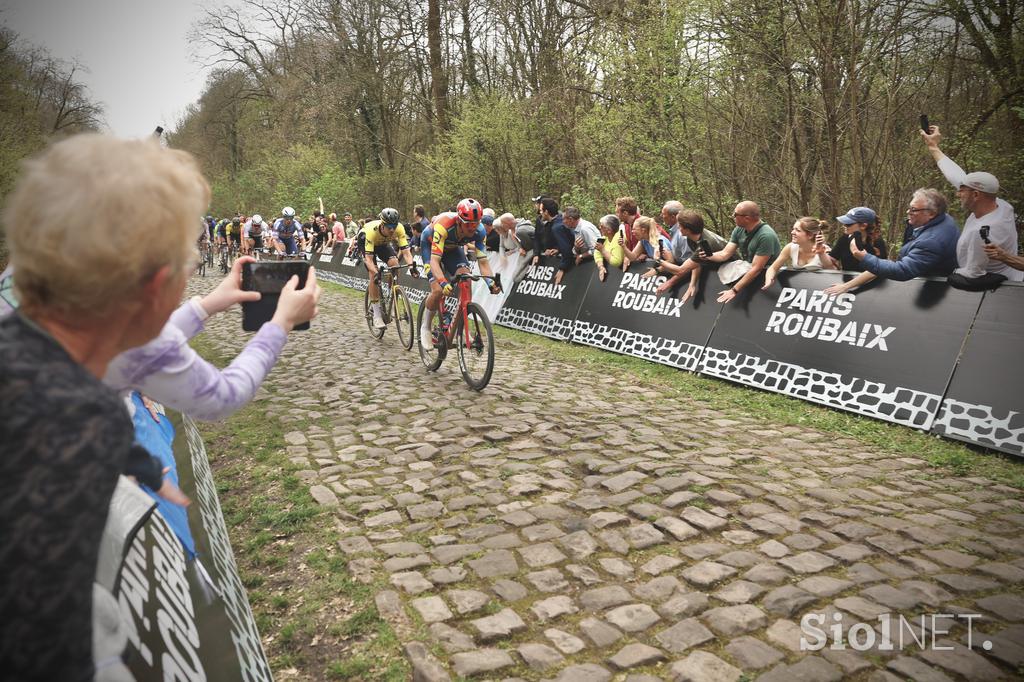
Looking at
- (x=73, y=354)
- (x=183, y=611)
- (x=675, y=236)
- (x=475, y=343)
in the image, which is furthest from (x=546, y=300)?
(x=73, y=354)

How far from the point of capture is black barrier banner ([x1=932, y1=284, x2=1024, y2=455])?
208 inches

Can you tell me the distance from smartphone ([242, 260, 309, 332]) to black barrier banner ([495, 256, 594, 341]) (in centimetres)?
859

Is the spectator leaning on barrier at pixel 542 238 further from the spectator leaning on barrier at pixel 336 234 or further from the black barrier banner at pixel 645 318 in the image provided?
the spectator leaning on barrier at pixel 336 234

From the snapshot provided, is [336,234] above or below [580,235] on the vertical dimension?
below

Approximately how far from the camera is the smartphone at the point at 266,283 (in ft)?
7.99

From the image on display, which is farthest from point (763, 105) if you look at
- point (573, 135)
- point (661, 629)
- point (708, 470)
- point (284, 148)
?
point (284, 148)

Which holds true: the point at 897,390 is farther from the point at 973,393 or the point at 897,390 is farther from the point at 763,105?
the point at 763,105

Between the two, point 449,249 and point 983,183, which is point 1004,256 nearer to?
point 983,183

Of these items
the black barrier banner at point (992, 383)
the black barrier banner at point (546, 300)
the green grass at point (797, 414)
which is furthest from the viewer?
the black barrier banner at point (546, 300)

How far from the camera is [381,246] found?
11.1 m

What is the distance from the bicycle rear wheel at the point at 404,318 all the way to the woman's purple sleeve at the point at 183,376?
7991 millimetres

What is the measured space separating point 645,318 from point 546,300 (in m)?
2.71

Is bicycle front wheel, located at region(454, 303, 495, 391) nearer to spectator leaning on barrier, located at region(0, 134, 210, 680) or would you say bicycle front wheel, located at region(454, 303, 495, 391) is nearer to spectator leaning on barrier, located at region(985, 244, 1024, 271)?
spectator leaning on barrier, located at region(985, 244, 1024, 271)

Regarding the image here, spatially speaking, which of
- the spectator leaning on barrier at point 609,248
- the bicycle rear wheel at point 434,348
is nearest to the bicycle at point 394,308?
the bicycle rear wheel at point 434,348
